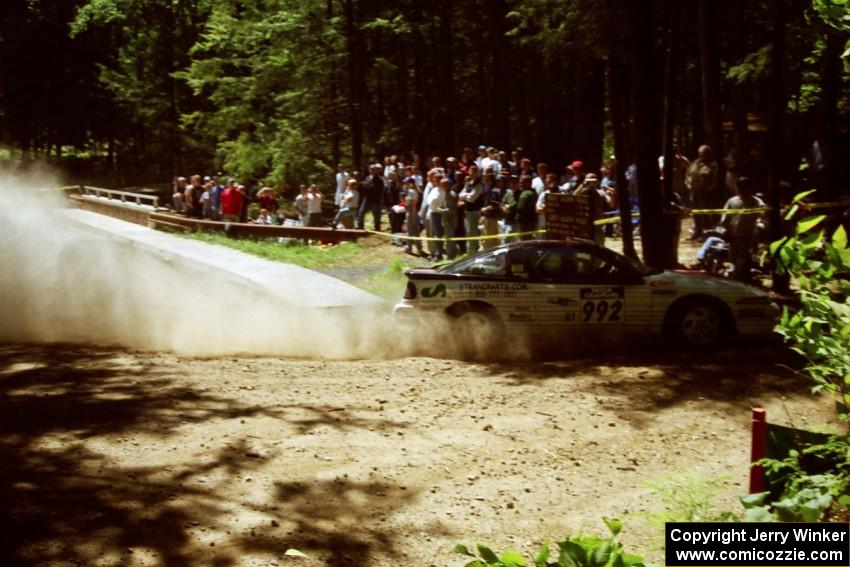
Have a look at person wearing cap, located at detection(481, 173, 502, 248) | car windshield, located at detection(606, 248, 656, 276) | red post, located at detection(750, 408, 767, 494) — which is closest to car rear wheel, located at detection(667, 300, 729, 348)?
car windshield, located at detection(606, 248, 656, 276)

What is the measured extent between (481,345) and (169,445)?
236 inches

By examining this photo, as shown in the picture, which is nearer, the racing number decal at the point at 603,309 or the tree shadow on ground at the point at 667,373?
the tree shadow on ground at the point at 667,373

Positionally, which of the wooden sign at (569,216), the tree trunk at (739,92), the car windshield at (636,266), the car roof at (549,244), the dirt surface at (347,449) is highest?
the tree trunk at (739,92)

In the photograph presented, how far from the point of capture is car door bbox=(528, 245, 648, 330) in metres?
13.6

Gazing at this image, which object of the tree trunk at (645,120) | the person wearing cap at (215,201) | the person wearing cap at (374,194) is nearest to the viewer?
the tree trunk at (645,120)

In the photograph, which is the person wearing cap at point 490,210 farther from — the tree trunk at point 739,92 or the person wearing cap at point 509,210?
the tree trunk at point 739,92

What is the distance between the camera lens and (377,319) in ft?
47.9

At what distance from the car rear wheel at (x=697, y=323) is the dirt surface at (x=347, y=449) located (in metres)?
0.59

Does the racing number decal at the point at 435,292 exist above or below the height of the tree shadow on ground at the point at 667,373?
above

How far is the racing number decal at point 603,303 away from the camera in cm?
1362

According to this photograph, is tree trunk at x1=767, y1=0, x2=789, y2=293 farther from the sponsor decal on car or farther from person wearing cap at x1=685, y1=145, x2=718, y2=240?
the sponsor decal on car

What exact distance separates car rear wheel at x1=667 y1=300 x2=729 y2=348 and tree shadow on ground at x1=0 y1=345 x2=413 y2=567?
549 cm

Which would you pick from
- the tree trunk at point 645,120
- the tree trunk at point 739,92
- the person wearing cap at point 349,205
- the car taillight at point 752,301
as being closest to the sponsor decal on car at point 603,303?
the car taillight at point 752,301

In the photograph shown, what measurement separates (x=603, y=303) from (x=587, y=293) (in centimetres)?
27
